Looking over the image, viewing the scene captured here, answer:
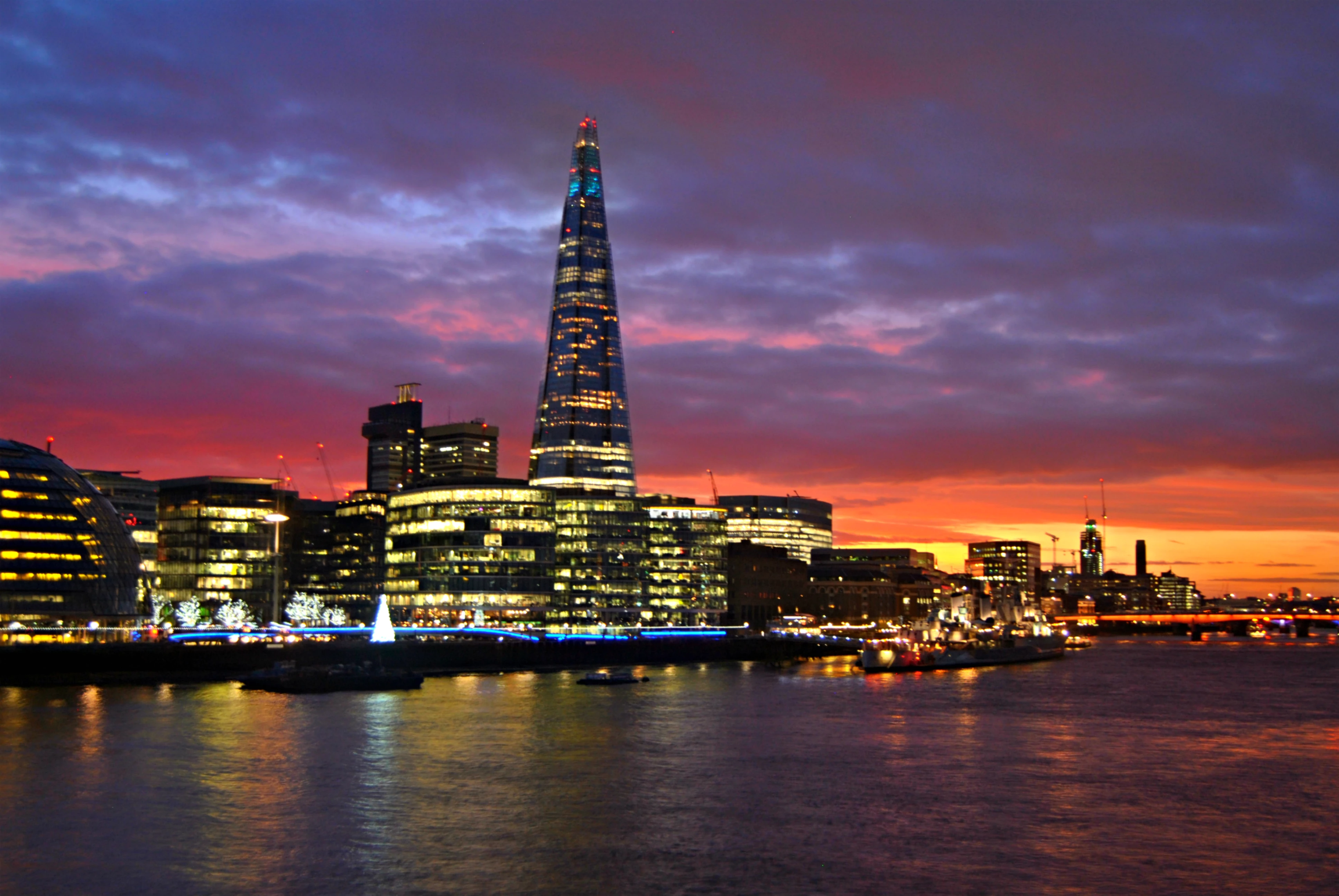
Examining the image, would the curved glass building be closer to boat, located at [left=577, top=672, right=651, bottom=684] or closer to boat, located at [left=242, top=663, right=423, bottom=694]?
boat, located at [left=242, top=663, right=423, bottom=694]

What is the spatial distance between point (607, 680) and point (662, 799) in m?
75.7

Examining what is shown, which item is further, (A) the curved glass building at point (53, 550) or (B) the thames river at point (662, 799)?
(A) the curved glass building at point (53, 550)

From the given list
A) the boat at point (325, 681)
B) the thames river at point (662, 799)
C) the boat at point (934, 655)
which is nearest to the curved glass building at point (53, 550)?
the boat at point (325, 681)

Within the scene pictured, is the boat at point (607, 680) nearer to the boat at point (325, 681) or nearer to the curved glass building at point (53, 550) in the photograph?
the boat at point (325, 681)

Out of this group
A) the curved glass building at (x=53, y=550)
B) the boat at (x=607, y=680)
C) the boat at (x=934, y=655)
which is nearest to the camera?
the boat at (x=607, y=680)

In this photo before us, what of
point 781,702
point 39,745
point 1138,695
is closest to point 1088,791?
point 781,702

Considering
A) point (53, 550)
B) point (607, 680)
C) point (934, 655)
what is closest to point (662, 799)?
point (607, 680)

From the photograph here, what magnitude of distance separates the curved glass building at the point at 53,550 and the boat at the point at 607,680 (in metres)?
64.5

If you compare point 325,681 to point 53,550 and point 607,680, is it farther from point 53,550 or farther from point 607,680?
point 53,550

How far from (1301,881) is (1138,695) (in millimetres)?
81376

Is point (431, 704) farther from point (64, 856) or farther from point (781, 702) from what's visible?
point (64, 856)

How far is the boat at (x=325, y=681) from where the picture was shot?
122 meters

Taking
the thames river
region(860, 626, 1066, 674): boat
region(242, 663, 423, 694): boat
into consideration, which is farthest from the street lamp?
region(860, 626, 1066, 674): boat

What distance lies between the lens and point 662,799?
5662 cm
